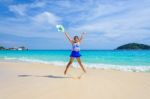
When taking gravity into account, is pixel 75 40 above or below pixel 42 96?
above

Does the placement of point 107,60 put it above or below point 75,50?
below

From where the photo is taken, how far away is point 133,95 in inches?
243

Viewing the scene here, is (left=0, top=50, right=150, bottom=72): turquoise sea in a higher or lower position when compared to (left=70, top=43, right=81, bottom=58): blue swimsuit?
lower

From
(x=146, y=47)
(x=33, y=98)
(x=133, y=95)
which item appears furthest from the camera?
(x=146, y=47)

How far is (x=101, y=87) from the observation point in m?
7.10

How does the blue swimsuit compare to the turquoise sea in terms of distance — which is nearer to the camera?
the blue swimsuit

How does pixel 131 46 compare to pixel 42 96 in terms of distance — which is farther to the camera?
pixel 131 46

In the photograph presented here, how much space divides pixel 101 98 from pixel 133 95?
92 centimetres

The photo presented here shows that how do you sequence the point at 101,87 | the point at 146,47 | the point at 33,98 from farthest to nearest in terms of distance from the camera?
the point at 146,47 → the point at 101,87 → the point at 33,98

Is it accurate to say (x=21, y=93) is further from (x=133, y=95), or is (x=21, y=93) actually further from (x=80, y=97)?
(x=133, y=95)

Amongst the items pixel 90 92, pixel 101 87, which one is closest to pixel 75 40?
pixel 101 87

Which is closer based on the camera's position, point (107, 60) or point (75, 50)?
point (75, 50)

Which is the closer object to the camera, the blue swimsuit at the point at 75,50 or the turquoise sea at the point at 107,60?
the blue swimsuit at the point at 75,50

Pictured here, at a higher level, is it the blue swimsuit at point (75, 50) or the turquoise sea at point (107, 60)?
the blue swimsuit at point (75, 50)
